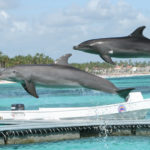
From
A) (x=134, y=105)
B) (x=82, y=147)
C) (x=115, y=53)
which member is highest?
(x=115, y=53)

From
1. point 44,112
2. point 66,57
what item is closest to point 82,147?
point 44,112

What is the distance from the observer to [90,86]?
391 inches

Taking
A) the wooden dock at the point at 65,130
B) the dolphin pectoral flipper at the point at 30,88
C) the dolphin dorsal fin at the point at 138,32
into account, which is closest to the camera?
the dolphin pectoral flipper at the point at 30,88

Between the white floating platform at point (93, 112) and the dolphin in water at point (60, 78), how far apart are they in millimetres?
17488

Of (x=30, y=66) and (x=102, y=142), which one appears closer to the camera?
(x=30, y=66)

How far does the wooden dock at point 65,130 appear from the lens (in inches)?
880

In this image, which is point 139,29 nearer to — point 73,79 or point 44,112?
point 73,79

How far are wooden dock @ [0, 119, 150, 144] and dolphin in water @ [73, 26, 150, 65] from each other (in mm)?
12646

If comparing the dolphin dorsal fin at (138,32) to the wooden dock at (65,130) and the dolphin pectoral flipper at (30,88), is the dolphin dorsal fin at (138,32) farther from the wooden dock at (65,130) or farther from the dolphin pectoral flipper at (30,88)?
the wooden dock at (65,130)

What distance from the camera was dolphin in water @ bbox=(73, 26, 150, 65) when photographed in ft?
32.3

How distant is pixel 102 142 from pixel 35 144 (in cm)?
359

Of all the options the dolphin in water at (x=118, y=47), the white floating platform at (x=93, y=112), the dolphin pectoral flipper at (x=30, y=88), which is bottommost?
the white floating platform at (x=93, y=112)

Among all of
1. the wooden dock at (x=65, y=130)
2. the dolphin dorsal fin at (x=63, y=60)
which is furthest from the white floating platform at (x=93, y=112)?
the dolphin dorsal fin at (x=63, y=60)

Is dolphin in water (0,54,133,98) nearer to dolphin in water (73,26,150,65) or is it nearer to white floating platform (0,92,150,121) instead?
dolphin in water (73,26,150,65)
